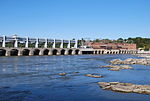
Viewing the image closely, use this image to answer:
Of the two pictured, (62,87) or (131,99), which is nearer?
(131,99)

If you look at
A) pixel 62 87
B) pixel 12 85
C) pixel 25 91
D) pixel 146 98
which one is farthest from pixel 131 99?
pixel 12 85

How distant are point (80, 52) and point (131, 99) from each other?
395ft

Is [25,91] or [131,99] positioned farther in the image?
[25,91]

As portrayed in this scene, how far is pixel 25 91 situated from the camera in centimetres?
2228

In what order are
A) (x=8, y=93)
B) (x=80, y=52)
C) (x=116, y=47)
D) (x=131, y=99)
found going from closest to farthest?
(x=131, y=99) < (x=8, y=93) < (x=80, y=52) < (x=116, y=47)

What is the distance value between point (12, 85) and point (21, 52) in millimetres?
77944

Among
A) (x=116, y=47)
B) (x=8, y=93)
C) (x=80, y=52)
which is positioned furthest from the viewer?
(x=116, y=47)

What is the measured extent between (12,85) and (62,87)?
18.2 feet

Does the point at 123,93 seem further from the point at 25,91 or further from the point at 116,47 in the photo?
the point at 116,47

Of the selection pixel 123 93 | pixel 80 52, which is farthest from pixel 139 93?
pixel 80 52

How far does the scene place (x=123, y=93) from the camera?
21.6 m

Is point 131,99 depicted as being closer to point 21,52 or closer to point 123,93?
point 123,93

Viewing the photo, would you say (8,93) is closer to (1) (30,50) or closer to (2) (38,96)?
(2) (38,96)

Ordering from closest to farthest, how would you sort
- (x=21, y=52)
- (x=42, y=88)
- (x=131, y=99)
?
(x=131, y=99) → (x=42, y=88) → (x=21, y=52)
